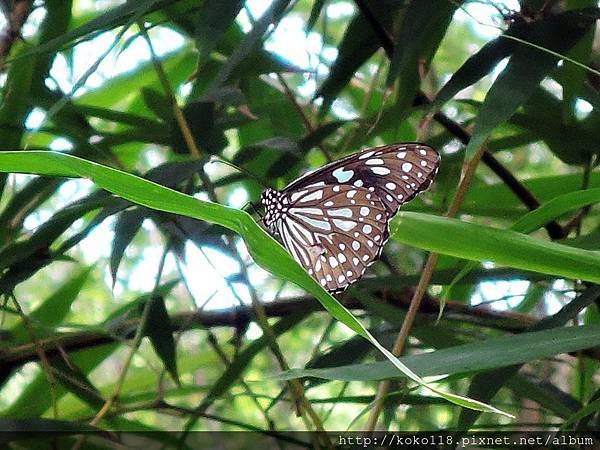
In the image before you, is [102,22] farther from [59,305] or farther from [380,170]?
[59,305]

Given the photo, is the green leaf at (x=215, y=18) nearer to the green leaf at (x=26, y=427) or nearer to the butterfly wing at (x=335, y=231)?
the butterfly wing at (x=335, y=231)

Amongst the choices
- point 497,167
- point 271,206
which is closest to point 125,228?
point 271,206

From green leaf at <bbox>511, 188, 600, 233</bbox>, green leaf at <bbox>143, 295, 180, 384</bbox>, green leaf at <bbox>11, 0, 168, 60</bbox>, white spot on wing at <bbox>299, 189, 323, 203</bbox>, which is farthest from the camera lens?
green leaf at <bbox>143, 295, 180, 384</bbox>

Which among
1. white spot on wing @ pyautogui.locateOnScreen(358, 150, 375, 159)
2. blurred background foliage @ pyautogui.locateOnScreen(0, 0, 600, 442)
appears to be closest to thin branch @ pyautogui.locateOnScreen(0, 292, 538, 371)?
blurred background foliage @ pyautogui.locateOnScreen(0, 0, 600, 442)

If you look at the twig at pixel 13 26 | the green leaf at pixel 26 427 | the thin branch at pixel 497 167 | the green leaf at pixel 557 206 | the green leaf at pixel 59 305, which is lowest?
the green leaf at pixel 26 427

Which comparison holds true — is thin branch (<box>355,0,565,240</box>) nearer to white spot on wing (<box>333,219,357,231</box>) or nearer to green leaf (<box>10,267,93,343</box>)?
white spot on wing (<box>333,219,357,231</box>)

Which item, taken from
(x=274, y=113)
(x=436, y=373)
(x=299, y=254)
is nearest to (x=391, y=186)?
(x=299, y=254)

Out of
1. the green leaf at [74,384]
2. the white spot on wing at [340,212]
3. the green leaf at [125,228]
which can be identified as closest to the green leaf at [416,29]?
the white spot on wing at [340,212]
